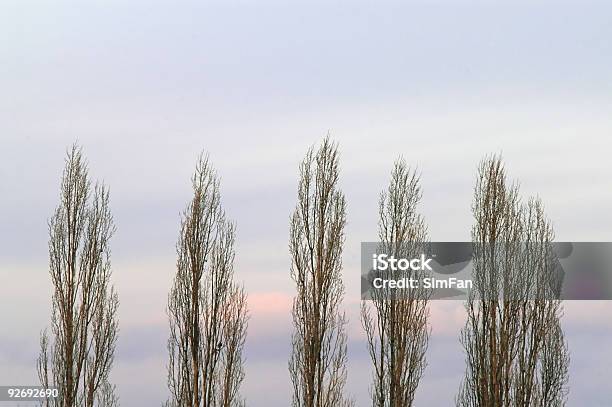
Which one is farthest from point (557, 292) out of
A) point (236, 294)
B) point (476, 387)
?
point (236, 294)

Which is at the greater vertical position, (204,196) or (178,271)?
(204,196)

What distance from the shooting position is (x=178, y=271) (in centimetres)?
2698

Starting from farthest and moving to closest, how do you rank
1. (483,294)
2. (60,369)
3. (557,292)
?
1. (557,292)
2. (483,294)
3. (60,369)

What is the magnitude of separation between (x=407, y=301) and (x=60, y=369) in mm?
8061

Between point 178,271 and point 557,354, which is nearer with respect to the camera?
point 178,271

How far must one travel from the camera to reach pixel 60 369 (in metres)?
26.2

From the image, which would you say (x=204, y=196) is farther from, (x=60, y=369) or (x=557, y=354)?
(x=557, y=354)

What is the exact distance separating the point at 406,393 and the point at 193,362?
192 inches

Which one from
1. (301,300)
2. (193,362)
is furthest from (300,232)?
(193,362)

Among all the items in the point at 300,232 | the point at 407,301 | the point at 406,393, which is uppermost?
the point at 300,232

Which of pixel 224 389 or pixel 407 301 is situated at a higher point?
pixel 407 301

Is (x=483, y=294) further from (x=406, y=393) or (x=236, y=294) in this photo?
(x=236, y=294)

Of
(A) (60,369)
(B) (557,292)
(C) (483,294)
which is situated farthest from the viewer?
(B) (557,292)

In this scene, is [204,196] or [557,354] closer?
[204,196]
